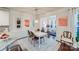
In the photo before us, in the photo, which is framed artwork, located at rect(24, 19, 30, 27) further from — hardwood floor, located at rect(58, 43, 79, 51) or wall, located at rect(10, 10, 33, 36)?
hardwood floor, located at rect(58, 43, 79, 51)

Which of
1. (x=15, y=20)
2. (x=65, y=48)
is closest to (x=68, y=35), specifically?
(x=65, y=48)

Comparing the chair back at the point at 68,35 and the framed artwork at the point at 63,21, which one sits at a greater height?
the framed artwork at the point at 63,21

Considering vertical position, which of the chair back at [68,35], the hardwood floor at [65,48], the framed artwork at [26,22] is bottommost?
the hardwood floor at [65,48]

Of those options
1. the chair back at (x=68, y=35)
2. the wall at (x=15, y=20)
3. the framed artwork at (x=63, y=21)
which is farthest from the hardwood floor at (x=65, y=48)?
the wall at (x=15, y=20)

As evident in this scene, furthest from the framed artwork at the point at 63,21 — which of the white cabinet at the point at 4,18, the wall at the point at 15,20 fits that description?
the white cabinet at the point at 4,18

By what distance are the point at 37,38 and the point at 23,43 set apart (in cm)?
28

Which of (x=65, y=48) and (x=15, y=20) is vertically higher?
(x=15, y=20)

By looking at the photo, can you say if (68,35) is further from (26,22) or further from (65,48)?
(26,22)

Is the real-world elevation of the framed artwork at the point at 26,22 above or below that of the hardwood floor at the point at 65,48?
above

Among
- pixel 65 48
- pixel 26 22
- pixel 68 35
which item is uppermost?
pixel 26 22

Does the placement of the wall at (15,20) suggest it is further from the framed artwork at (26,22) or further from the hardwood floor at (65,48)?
the hardwood floor at (65,48)

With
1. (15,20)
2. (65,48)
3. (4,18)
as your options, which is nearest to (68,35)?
(65,48)

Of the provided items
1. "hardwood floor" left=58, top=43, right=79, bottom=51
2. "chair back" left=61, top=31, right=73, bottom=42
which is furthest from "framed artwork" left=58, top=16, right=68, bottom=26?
"hardwood floor" left=58, top=43, right=79, bottom=51

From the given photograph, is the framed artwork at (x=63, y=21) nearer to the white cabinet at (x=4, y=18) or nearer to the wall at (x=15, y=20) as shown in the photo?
the wall at (x=15, y=20)
